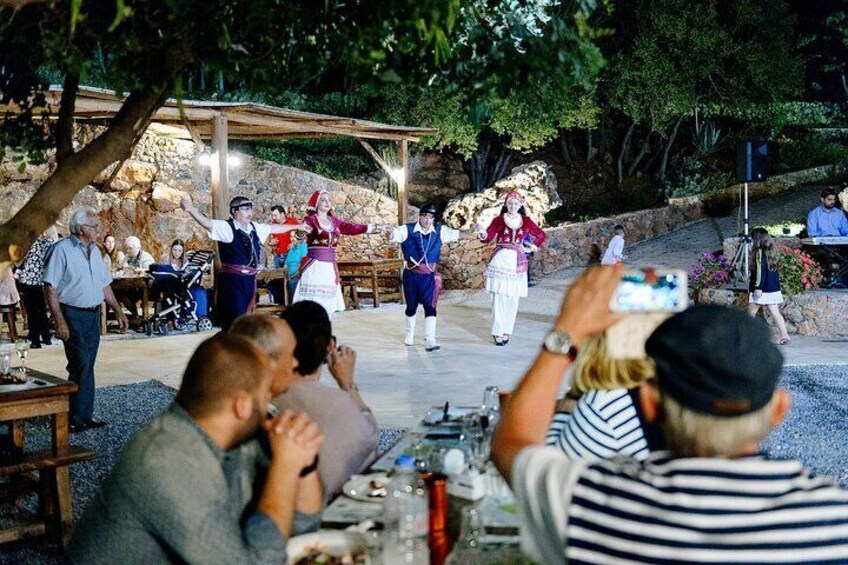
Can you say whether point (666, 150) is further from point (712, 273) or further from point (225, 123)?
point (225, 123)

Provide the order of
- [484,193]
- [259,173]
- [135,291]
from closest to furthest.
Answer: [135,291] < [259,173] < [484,193]

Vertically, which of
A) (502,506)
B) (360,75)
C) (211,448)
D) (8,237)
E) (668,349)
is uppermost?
(360,75)

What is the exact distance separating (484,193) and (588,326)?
60.1 feet

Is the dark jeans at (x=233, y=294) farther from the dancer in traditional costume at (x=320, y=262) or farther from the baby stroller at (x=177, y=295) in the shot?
the baby stroller at (x=177, y=295)

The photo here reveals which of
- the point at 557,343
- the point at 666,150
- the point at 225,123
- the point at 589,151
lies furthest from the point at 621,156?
the point at 557,343

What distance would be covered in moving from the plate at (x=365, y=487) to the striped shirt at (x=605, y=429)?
24.1 inches

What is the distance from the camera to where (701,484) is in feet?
4.58

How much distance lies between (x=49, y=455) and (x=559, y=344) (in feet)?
11.7

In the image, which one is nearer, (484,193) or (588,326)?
(588,326)

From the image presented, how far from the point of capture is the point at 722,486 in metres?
1.39

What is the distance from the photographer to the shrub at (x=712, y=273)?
1286cm

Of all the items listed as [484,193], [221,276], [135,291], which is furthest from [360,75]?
[484,193]

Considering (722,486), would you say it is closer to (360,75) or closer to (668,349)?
(668,349)

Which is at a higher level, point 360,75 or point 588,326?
point 360,75
